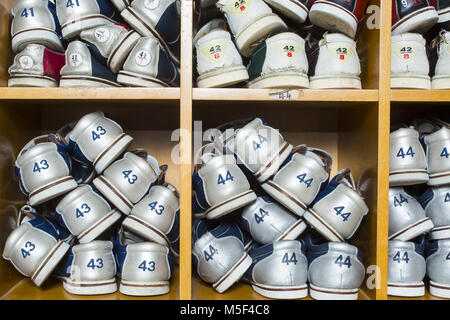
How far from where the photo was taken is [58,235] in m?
0.77

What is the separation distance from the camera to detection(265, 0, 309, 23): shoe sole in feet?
2.45

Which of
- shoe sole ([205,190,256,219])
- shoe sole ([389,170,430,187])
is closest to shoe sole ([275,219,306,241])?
shoe sole ([205,190,256,219])

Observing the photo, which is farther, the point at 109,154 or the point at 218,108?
the point at 218,108

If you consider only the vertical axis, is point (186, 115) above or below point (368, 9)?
below

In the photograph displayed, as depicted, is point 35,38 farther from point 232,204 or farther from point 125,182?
point 232,204

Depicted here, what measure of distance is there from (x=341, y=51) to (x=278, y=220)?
0.37 meters

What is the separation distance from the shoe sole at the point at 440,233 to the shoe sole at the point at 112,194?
2.16ft

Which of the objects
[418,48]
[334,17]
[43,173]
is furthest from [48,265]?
[418,48]

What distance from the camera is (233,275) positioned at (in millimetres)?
724

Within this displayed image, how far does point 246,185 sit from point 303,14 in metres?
0.38

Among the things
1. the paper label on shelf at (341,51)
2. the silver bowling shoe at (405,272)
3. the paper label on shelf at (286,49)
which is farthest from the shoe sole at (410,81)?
the silver bowling shoe at (405,272)

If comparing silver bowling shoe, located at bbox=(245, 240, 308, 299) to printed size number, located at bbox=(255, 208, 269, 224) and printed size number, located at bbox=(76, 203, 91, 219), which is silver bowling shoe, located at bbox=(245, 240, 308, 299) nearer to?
printed size number, located at bbox=(255, 208, 269, 224)
